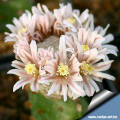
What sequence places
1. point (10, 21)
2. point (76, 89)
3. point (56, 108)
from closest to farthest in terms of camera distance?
point (76, 89) → point (56, 108) → point (10, 21)

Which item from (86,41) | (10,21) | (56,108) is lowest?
(56,108)

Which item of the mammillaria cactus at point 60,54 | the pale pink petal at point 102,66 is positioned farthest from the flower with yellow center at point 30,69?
the pale pink petal at point 102,66

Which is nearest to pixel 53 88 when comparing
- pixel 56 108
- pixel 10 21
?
pixel 56 108

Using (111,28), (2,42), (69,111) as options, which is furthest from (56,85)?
(111,28)

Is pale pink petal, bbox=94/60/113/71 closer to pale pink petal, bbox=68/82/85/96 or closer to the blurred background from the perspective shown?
pale pink petal, bbox=68/82/85/96

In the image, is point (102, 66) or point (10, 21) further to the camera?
point (10, 21)

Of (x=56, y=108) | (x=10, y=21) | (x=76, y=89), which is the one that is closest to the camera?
(x=76, y=89)

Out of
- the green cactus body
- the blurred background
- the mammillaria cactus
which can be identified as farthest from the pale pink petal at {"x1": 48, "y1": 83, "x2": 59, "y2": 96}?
the blurred background

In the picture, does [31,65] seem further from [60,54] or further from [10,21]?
[10,21]
